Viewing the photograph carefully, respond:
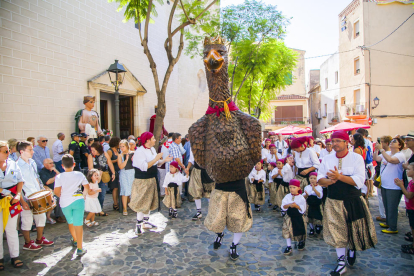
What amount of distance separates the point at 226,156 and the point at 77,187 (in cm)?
239

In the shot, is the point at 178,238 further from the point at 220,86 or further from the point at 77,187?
the point at 220,86

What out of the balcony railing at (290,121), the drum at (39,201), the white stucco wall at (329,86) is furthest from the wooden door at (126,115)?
the balcony railing at (290,121)

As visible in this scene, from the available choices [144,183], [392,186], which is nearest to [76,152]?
[144,183]

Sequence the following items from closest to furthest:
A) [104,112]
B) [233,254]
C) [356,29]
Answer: [233,254] < [104,112] < [356,29]

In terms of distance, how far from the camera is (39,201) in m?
4.01

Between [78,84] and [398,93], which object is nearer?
[78,84]

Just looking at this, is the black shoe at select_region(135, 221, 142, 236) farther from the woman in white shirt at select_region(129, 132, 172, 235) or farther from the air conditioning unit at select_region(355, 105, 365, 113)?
the air conditioning unit at select_region(355, 105, 365, 113)

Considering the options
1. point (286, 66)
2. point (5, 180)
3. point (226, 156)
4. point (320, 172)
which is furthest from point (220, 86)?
point (286, 66)

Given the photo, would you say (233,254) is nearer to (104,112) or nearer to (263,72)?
(104,112)

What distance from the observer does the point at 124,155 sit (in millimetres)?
6043

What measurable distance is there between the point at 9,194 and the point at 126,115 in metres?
8.54

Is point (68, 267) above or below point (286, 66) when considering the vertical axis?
below

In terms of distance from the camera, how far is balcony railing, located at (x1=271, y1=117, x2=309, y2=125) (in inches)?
1219

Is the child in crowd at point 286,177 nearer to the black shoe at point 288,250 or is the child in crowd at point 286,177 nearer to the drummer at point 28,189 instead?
the black shoe at point 288,250
